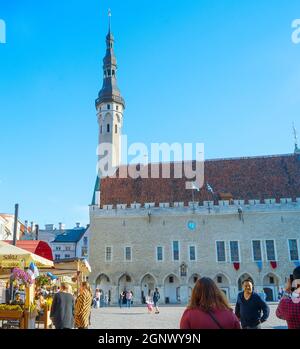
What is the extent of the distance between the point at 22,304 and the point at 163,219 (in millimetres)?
24551

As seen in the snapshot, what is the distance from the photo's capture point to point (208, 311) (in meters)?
2.25

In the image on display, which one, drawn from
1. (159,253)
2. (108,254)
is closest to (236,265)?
(159,253)

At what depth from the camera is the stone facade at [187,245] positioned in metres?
29.9

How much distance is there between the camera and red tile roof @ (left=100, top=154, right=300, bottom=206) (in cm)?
3272

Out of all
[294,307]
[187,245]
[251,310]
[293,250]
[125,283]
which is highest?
[187,245]

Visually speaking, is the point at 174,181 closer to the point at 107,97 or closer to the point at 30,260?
the point at 107,97

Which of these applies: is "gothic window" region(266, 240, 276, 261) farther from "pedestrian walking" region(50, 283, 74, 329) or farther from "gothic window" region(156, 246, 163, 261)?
"pedestrian walking" region(50, 283, 74, 329)

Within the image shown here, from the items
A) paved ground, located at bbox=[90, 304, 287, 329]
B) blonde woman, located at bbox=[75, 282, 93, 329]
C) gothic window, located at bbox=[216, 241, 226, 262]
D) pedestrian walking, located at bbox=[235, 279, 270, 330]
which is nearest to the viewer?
pedestrian walking, located at bbox=[235, 279, 270, 330]

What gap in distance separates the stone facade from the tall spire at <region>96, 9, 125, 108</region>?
46.0 feet

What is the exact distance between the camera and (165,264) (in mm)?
30969

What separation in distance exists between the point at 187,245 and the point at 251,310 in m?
27.0

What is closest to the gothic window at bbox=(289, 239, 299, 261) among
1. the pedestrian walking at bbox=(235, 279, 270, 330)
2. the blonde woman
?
the blonde woman

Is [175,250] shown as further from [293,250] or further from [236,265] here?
[293,250]

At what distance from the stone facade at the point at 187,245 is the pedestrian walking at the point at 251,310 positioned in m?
26.5
